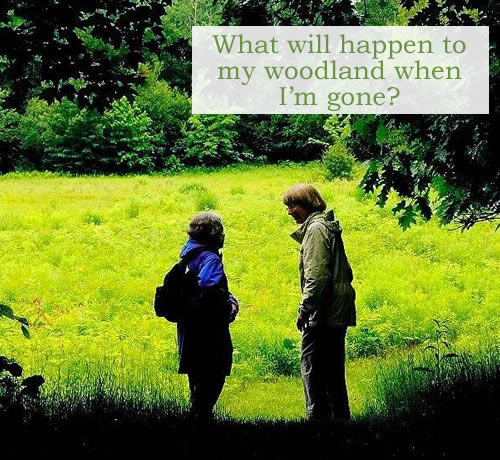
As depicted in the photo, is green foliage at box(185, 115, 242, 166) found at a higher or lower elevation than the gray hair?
higher

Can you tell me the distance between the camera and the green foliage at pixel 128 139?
1399 inches

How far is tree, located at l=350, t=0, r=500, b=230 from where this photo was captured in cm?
485

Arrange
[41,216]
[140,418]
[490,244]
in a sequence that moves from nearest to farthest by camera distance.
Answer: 1. [140,418]
2. [490,244]
3. [41,216]

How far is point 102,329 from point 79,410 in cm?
584

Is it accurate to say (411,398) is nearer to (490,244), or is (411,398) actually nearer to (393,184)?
(393,184)

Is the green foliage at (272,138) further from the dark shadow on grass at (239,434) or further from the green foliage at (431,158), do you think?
the dark shadow on grass at (239,434)

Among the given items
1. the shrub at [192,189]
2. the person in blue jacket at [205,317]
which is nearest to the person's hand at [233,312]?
the person in blue jacket at [205,317]

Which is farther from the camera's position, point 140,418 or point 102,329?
point 102,329

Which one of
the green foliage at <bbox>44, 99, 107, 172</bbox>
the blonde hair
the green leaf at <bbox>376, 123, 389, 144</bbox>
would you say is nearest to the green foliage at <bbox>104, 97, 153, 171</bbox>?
the green foliage at <bbox>44, 99, 107, 172</bbox>

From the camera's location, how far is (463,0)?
4809mm

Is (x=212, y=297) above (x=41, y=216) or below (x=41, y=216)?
below

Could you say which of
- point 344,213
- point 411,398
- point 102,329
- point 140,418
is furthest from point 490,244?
point 140,418

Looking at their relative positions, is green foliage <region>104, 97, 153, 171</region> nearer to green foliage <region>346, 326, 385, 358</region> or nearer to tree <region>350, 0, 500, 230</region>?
green foliage <region>346, 326, 385, 358</region>

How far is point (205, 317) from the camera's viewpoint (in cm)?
433
